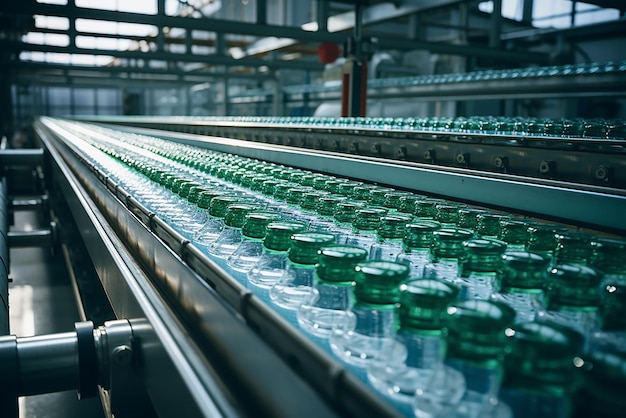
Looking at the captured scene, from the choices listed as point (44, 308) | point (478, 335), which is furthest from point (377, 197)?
point (44, 308)

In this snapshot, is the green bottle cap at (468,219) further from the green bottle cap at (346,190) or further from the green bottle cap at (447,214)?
the green bottle cap at (346,190)

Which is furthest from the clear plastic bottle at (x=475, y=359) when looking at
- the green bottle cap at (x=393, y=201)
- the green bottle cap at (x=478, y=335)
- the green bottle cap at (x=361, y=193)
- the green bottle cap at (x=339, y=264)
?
the green bottle cap at (x=361, y=193)

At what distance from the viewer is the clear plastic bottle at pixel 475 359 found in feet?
1.80

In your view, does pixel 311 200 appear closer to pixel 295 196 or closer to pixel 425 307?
pixel 295 196

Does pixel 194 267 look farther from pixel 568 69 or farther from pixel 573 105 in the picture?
pixel 573 105

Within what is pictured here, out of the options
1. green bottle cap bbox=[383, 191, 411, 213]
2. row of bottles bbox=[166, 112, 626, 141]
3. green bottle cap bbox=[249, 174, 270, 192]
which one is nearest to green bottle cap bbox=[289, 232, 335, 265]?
green bottle cap bbox=[383, 191, 411, 213]

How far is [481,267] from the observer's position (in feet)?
2.86

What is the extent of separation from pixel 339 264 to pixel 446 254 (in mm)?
274

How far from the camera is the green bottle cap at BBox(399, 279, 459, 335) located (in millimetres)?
627

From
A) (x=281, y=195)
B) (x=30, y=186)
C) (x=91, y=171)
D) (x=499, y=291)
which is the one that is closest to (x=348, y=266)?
(x=499, y=291)

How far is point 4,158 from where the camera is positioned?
4.39 metres

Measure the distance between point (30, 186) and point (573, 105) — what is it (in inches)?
331

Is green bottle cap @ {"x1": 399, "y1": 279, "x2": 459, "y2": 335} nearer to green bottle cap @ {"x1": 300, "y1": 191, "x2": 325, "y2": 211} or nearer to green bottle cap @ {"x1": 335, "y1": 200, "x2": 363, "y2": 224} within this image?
green bottle cap @ {"x1": 335, "y1": 200, "x2": 363, "y2": 224}

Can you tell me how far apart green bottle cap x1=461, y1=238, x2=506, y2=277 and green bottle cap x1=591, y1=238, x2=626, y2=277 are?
158 millimetres
